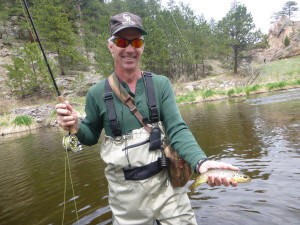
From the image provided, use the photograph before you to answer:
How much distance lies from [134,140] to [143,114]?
261mm

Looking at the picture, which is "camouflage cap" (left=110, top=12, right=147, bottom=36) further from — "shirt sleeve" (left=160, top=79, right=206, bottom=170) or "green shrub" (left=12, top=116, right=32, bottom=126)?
"green shrub" (left=12, top=116, right=32, bottom=126)

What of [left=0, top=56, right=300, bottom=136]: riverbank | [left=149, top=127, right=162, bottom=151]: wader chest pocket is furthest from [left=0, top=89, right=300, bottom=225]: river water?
[left=0, top=56, right=300, bottom=136]: riverbank

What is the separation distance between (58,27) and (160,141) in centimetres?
3536

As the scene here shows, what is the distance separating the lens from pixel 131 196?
2348 mm

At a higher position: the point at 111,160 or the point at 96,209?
the point at 111,160

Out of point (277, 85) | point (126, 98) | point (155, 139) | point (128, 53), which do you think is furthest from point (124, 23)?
point (277, 85)

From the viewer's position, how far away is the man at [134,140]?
2.33 metres

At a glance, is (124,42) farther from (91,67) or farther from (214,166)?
(91,67)

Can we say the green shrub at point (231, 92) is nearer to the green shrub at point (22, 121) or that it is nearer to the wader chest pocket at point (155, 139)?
the green shrub at point (22, 121)

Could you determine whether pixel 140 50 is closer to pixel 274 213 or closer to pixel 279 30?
pixel 274 213

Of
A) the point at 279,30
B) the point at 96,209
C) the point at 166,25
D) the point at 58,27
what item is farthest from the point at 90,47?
the point at 279,30

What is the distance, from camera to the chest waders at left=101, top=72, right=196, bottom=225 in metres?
2.33

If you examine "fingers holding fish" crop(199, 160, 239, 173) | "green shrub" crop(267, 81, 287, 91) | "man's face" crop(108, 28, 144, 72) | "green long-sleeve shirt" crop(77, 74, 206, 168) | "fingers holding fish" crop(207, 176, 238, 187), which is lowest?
"green shrub" crop(267, 81, 287, 91)

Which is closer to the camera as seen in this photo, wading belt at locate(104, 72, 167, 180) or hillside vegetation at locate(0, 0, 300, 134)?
wading belt at locate(104, 72, 167, 180)
